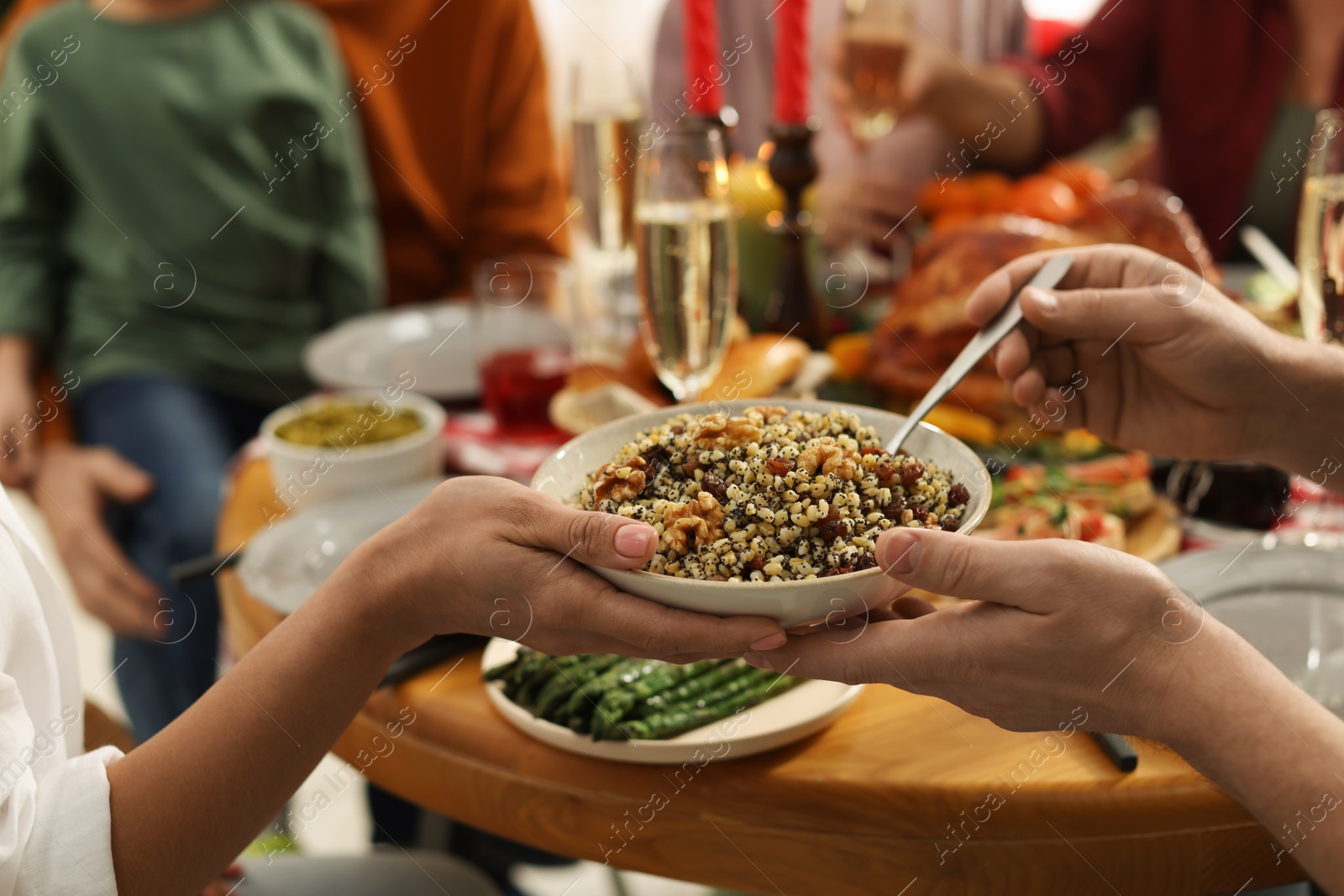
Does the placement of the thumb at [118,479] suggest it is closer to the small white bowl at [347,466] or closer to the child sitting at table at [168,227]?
the child sitting at table at [168,227]

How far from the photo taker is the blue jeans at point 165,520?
6.53 ft

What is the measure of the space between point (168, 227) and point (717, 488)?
2096 millimetres

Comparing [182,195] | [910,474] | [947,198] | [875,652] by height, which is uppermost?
[182,195]

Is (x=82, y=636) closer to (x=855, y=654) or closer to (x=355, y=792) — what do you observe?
(x=355, y=792)

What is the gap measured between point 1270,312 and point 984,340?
0.77 m

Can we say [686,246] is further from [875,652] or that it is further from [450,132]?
[450,132]

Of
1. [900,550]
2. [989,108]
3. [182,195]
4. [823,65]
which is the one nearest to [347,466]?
[900,550]

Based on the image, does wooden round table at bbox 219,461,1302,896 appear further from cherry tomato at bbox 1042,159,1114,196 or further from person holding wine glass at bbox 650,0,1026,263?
person holding wine glass at bbox 650,0,1026,263

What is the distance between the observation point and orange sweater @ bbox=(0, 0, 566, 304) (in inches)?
108

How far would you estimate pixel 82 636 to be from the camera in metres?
3.17

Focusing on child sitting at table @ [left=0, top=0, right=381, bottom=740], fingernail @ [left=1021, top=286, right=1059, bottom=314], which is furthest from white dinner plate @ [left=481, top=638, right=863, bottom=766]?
child sitting at table @ [left=0, top=0, right=381, bottom=740]

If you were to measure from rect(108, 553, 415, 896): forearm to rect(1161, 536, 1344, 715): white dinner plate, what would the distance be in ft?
2.65

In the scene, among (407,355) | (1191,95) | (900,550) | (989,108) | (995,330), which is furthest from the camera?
(1191,95)

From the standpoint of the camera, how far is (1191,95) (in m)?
2.96
